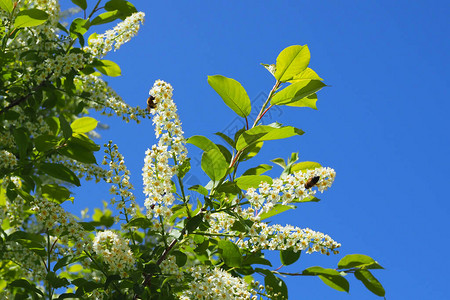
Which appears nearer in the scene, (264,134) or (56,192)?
(264,134)

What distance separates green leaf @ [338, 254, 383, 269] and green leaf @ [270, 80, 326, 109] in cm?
68

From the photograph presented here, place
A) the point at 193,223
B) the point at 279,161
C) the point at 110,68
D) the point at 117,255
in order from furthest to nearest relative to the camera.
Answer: the point at 110,68 → the point at 279,161 → the point at 117,255 → the point at 193,223

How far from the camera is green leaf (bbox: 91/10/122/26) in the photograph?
274 centimetres

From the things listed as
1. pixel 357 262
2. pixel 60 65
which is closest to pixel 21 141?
pixel 60 65

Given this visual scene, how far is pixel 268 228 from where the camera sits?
1.78m

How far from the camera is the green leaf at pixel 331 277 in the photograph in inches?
72.9

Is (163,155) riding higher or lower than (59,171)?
lower

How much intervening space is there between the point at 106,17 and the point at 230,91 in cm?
140

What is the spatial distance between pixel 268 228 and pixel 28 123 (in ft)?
6.31

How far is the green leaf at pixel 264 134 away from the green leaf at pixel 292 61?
278 millimetres

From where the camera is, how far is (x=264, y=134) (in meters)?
1.64

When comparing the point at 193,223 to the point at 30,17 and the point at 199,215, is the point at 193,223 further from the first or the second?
the point at 30,17

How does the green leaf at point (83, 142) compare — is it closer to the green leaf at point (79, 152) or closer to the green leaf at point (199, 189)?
the green leaf at point (79, 152)

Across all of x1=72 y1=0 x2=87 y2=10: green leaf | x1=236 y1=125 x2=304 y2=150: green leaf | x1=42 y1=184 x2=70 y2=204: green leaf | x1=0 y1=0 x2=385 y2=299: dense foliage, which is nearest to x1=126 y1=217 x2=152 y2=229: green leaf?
x1=0 y1=0 x2=385 y2=299: dense foliage
